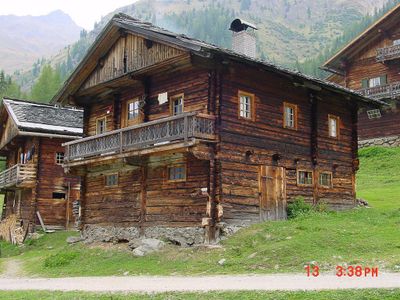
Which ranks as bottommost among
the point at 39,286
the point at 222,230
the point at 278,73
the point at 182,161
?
the point at 39,286

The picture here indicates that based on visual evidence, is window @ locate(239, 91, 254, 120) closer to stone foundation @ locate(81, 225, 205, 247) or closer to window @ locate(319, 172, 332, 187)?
stone foundation @ locate(81, 225, 205, 247)

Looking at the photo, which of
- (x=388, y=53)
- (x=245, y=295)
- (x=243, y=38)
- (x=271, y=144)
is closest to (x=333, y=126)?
(x=271, y=144)

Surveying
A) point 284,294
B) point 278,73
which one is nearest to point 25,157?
point 278,73

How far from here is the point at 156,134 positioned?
842 inches

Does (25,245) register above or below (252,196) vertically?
below

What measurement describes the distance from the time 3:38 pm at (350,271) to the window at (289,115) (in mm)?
10543

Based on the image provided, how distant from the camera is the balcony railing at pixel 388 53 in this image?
4438 centimetres

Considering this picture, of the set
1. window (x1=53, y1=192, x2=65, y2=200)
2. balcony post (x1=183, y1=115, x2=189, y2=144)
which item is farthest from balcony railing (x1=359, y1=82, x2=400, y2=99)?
balcony post (x1=183, y1=115, x2=189, y2=144)

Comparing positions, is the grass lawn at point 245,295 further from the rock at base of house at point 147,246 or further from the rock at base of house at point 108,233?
the rock at base of house at point 108,233

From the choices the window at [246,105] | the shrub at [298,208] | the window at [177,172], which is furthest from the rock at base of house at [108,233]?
the window at [246,105]

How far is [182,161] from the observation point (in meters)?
22.6

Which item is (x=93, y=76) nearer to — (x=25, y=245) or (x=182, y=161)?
(x=182, y=161)

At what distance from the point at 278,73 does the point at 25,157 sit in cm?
2286

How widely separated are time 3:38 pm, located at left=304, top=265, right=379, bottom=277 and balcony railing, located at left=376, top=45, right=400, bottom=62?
32903mm
